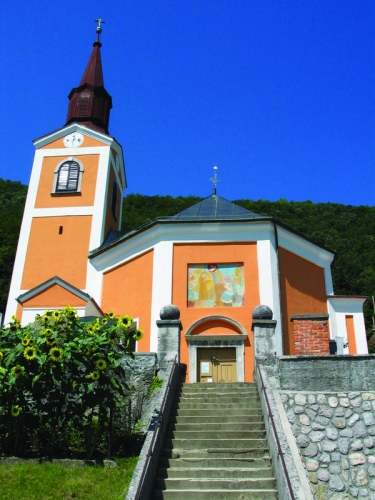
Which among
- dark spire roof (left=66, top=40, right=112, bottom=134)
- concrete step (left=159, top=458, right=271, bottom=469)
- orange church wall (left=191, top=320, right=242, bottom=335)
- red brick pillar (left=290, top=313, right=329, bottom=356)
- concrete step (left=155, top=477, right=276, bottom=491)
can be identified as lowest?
concrete step (left=155, top=477, right=276, bottom=491)

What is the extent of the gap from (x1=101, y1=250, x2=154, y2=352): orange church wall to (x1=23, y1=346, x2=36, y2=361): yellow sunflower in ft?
25.5

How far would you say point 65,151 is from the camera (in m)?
23.7

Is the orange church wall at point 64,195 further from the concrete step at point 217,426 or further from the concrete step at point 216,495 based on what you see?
the concrete step at point 216,495

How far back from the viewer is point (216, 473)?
25.8 feet

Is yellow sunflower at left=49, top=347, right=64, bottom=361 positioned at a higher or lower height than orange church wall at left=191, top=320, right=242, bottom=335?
lower

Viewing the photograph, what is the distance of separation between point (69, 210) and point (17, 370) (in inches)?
575

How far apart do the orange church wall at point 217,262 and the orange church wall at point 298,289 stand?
1.15 metres

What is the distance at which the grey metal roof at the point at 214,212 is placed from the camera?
57.5 ft

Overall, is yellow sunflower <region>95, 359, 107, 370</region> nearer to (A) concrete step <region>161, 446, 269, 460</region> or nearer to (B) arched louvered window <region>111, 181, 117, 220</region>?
(A) concrete step <region>161, 446, 269, 460</region>

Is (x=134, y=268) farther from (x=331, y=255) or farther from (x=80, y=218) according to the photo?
(x=331, y=255)

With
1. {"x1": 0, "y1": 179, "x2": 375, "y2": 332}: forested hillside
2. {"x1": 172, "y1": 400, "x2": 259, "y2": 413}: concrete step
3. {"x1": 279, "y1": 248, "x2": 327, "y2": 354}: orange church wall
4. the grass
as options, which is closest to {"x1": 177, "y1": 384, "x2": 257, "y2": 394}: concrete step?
{"x1": 172, "y1": 400, "x2": 259, "y2": 413}: concrete step

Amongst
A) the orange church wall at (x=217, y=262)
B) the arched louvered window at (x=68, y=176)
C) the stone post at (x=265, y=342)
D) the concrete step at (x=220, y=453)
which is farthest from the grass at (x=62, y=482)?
the arched louvered window at (x=68, y=176)

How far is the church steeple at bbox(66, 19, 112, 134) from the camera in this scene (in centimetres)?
2558

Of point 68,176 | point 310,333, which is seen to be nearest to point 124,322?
point 310,333
